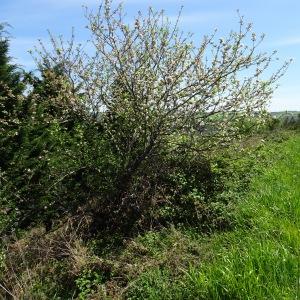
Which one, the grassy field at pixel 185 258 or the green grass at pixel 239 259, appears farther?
the grassy field at pixel 185 258

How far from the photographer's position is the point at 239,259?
185 inches

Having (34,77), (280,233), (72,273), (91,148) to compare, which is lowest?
(72,273)

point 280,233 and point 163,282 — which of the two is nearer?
point 163,282

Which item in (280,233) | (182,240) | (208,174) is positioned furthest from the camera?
(208,174)

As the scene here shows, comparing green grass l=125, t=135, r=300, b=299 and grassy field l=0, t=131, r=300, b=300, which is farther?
grassy field l=0, t=131, r=300, b=300

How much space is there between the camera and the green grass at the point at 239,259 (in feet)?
13.8

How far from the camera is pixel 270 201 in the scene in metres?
7.08

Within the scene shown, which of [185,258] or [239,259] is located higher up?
[239,259]

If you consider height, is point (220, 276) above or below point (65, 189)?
below

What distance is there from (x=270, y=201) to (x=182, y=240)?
179 cm

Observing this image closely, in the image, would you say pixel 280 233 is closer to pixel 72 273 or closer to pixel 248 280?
pixel 248 280

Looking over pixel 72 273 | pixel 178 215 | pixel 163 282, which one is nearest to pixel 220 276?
pixel 163 282

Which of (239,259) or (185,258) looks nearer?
(239,259)

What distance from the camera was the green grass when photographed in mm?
4219
